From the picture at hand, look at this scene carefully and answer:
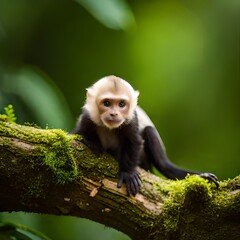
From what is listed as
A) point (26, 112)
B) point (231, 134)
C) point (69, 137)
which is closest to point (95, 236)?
point (26, 112)

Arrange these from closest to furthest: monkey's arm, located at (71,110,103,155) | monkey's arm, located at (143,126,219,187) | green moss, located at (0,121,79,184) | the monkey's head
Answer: green moss, located at (0,121,79,184) → monkey's arm, located at (71,110,103,155) → the monkey's head → monkey's arm, located at (143,126,219,187)

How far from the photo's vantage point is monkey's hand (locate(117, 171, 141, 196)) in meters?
3.75

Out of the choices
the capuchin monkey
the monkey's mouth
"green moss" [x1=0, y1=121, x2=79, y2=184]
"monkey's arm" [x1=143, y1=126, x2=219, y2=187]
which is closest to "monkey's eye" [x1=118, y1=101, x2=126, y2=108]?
the capuchin monkey

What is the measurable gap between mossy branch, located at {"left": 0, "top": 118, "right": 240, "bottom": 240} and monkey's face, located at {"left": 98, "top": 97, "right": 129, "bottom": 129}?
0.74 meters

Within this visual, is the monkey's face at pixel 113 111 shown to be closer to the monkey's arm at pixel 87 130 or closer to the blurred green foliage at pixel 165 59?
the monkey's arm at pixel 87 130

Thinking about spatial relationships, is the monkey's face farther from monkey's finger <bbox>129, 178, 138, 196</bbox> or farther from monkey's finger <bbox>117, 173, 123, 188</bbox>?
monkey's finger <bbox>129, 178, 138, 196</bbox>

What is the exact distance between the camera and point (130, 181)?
378 cm

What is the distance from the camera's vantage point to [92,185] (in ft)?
12.1

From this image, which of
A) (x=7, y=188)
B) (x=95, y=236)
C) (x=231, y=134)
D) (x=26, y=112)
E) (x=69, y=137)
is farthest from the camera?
(x=231, y=134)

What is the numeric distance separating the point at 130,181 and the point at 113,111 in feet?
3.05

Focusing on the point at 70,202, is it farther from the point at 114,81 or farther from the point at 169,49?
the point at 169,49

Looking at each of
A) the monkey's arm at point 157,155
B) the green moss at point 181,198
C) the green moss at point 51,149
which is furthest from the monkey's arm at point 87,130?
the monkey's arm at point 157,155

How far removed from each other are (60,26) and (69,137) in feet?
16.3

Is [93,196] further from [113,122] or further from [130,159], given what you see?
[113,122]
